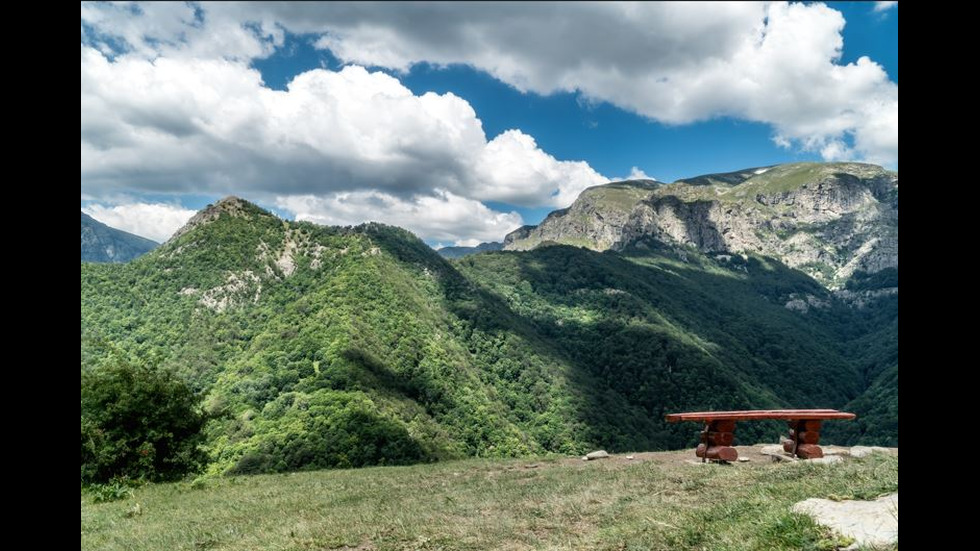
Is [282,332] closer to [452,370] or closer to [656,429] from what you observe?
[452,370]

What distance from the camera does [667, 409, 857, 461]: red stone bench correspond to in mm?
14352

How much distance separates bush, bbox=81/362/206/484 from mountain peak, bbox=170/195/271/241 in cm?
12512

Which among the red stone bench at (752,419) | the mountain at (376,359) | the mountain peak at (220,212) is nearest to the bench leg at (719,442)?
the red stone bench at (752,419)

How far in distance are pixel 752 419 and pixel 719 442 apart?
4.01ft

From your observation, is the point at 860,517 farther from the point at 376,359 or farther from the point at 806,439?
the point at 376,359

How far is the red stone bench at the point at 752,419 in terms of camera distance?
14.4 metres

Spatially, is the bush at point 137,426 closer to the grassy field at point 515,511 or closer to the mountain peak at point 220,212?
the grassy field at point 515,511

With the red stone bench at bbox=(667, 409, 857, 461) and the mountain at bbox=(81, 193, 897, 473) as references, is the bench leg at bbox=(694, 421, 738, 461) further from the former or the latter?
the mountain at bbox=(81, 193, 897, 473)

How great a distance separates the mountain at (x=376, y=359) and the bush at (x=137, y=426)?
93.0 ft

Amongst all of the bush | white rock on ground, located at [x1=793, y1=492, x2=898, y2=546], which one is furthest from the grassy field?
the bush
